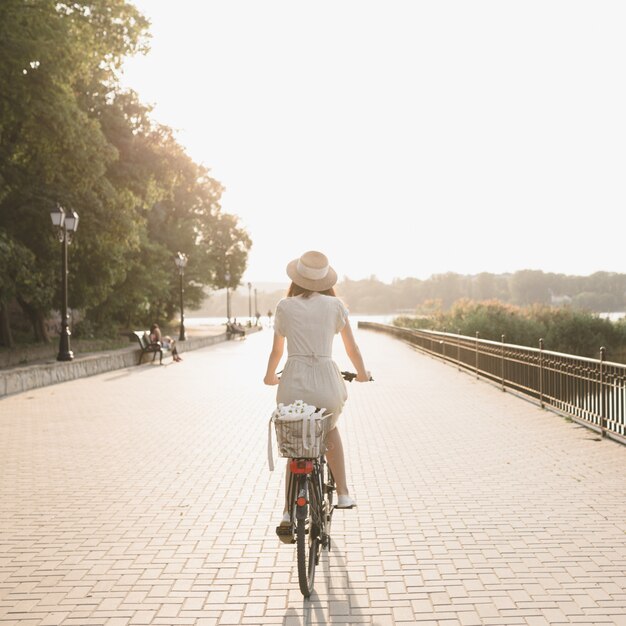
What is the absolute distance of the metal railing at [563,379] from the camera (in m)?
9.54

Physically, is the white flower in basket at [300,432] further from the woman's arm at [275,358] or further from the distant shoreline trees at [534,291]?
the distant shoreline trees at [534,291]

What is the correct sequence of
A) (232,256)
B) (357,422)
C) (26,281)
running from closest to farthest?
1. (357,422)
2. (26,281)
3. (232,256)

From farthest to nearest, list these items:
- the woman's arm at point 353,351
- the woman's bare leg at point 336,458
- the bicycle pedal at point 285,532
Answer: the woman's bare leg at point 336,458 < the woman's arm at point 353,351 < the bicycle pedal at point 285,532

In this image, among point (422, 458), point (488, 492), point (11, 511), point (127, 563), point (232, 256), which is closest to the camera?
point (127, 563)

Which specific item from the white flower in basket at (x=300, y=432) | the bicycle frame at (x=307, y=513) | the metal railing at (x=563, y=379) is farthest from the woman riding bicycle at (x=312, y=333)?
the metal railing at (x=563, y=379)

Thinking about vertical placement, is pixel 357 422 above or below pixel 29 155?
below

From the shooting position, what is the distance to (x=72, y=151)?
21.7 m

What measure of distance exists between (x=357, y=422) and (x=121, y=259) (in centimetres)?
1850

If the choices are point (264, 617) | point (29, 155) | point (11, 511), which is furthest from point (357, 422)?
point (29, 155)

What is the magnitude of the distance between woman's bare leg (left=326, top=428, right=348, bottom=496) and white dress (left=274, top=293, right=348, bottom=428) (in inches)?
6.9

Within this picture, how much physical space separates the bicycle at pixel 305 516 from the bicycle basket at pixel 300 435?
0.25ft

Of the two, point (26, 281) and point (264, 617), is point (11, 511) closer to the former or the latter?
point (264, 617)

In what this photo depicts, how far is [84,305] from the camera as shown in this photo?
92.7 feet

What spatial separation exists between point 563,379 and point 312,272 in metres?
7.96
